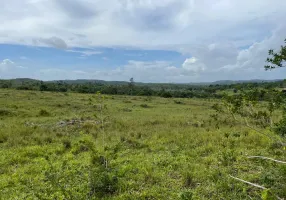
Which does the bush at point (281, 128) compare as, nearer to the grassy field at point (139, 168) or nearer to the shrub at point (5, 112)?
the grassy field at point (139, 168)

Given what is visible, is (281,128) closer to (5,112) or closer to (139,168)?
(139,168)

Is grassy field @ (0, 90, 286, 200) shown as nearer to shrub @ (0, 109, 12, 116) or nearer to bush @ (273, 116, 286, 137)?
bush @ (273, 116, 286, 137)

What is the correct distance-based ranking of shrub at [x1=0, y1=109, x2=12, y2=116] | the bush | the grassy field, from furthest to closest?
shrub at [x1=0, y1=109, x2=12, y2=116] < the grassy field < the bush

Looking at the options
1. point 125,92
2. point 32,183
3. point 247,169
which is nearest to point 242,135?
point 247,169

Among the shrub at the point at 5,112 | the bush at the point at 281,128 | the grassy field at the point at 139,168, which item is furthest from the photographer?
the shrub at the point at 5,112

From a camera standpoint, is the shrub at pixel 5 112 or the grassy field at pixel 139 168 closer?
the grassy field at pixel 139 168

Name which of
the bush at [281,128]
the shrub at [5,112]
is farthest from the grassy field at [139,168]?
the shrub at [5,112]

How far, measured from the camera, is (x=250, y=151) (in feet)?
26.2

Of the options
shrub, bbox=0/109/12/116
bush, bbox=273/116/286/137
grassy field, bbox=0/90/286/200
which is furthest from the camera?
shrub, bbox=0/109/12/116

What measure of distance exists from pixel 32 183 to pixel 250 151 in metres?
6.45

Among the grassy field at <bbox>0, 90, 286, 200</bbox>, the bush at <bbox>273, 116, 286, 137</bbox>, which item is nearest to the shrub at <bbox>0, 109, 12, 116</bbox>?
the grassy field at <bbox>0, 90, 286, 200</bbox>

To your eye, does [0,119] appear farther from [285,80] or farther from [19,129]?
[285,80]

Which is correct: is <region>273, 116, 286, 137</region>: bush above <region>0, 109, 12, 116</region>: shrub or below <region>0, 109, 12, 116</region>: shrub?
above

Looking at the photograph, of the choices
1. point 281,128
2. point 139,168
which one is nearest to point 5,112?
point 139,168
